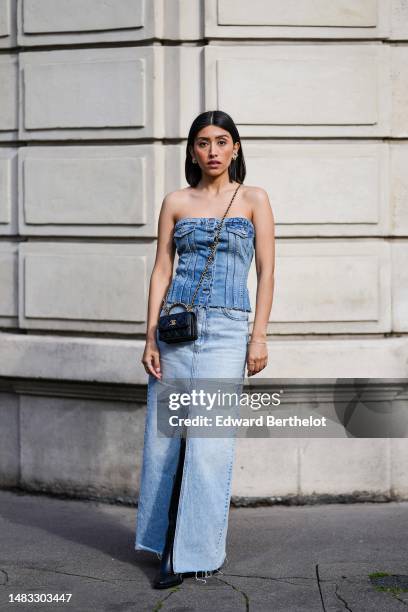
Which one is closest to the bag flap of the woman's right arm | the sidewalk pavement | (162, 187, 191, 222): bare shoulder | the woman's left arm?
the woman's right arm

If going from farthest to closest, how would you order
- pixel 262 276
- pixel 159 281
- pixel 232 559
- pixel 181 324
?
pixel 232 559, pixel 159 281, pixel 262 276, pixel 181 324

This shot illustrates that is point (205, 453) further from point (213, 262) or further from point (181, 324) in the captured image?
point (213, 262)

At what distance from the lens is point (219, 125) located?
4668mm

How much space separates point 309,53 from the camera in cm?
611

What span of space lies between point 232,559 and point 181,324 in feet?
4.25

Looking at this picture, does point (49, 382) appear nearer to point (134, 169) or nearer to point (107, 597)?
point (134, 169)

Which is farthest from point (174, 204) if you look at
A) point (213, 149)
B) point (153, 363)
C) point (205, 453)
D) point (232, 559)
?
point (232, 559)

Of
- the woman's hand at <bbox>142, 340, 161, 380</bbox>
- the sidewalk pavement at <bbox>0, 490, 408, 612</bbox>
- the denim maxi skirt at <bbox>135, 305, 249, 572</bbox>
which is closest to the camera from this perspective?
the sidewalk pavement at <bbox>0, 490, 408, 612</bbox>

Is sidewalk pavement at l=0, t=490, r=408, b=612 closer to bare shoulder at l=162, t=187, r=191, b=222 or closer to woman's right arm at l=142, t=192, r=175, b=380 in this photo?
woman's right arm at l=142, t=192, r=175, b=380

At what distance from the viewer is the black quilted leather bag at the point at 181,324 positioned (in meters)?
4.58

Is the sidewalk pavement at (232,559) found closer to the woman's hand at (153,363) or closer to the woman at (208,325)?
the woman at (208,325)

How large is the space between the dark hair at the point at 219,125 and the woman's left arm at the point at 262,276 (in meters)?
0.16

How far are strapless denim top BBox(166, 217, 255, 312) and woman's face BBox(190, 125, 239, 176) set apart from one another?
0.75 feet

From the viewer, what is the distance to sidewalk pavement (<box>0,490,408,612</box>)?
177 inches
